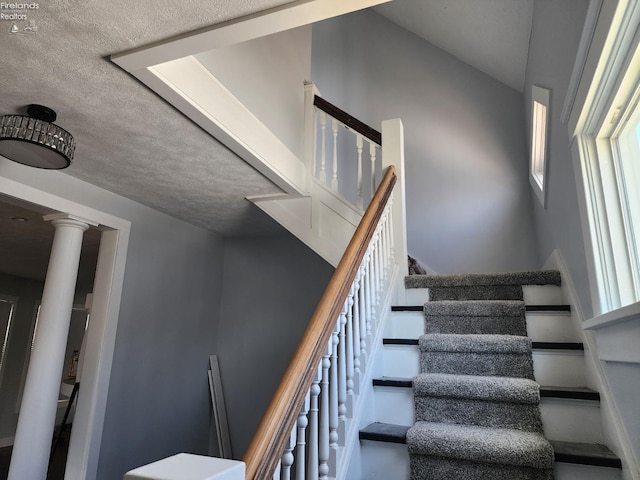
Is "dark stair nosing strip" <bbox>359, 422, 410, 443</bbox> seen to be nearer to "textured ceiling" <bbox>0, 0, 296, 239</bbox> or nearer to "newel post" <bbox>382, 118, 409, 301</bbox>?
"newel post" <bbox>382, 118, 409, 301</bbox>

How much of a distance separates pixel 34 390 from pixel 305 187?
83.2 inches

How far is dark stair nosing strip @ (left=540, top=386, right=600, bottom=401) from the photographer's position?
1517 mm

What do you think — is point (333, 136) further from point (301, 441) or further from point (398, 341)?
point (301, 441)

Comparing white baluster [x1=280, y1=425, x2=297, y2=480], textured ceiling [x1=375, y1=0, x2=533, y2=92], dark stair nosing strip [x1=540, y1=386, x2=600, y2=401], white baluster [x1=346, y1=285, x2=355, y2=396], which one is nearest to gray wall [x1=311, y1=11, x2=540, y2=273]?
textured ceiling [x1=375, y1=0, x2=533, y2=92]

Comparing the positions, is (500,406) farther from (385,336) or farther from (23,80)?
(23,80)

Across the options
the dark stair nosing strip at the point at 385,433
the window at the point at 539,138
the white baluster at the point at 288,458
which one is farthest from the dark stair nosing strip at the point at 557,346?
the white baluster at the point at 288,458

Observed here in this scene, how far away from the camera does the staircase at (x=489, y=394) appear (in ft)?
4.58

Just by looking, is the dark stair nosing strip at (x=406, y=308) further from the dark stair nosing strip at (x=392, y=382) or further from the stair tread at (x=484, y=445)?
the stair tread at (x=484, y=445)

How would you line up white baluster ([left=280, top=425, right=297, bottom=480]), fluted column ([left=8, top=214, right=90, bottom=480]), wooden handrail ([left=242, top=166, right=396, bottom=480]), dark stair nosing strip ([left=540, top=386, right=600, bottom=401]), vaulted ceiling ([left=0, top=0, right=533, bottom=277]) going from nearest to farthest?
wooden handrail ([left=242, top=166, right=396, bottom=480]) < white baluster ([left=280, top=425, right=297, bottom=480]) < vaulted ceiling ([left=0, top=0, right=533, bottom=277]) < dark stair nosing strip ([left=540, top=386, right=600, bottom=401]) < fluted column ([left=8, top=214, right=90, bottom=480])

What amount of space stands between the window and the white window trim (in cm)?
88

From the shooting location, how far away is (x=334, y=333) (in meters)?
1.40

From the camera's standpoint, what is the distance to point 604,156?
151 centimetres

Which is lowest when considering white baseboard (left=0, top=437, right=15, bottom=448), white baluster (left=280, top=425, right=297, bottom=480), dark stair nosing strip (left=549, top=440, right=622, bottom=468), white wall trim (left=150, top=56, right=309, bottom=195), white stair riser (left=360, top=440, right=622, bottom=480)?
white baseboard (left=0, top=437, right=15, bottom=448)

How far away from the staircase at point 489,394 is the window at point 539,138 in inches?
34.3
